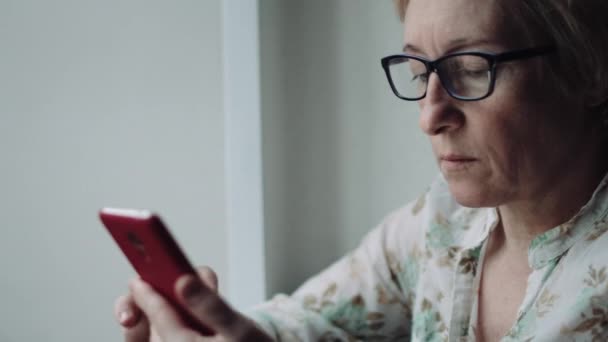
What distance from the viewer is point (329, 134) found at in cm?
157

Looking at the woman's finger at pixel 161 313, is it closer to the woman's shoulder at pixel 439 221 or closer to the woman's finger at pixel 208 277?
the woman's finger at pixel 208 277

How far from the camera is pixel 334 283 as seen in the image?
4.31 ft

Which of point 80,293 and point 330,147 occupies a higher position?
point 330,147

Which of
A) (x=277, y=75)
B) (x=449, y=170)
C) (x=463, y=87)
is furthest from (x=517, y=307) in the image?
(x=277, y=75)

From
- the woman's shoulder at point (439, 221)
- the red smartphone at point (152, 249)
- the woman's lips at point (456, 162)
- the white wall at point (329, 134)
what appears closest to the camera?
the red smartphone at point (152, 249)

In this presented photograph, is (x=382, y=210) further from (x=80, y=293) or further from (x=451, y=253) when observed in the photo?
(x=80, y=293)

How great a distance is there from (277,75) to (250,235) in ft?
1.18

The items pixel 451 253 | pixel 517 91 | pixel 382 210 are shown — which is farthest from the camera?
pixel 382 210

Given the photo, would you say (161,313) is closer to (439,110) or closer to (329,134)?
(439,110)

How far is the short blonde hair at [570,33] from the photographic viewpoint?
892 mm

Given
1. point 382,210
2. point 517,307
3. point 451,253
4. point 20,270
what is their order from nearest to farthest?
point 517,307
point 451,253
point 20,270
point 382,210

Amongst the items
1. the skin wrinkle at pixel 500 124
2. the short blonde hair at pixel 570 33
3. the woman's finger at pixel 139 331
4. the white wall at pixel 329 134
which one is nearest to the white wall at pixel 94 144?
the white wall at pixel 329 134

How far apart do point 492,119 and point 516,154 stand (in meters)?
0.06

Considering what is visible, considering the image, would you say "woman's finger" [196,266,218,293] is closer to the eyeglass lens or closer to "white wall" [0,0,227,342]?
the eyeglass lens
